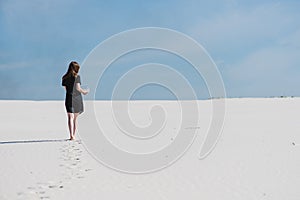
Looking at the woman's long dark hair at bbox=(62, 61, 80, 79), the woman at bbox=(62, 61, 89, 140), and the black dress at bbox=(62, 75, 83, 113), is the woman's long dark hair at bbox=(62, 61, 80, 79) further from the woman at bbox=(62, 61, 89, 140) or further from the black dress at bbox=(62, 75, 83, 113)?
the black dress at bbox=(62, 75, 83, 113)

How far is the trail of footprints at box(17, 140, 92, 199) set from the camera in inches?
207

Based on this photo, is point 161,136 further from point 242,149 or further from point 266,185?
point 266,185

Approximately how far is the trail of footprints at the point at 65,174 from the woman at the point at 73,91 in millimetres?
1409

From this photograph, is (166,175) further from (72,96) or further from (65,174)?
(72,96)

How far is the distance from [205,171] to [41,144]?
15.8 ft

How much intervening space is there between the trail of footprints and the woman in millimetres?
1409

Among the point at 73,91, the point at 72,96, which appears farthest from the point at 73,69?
the point at 72,96

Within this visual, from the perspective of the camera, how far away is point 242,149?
857cm

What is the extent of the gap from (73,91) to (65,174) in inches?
179

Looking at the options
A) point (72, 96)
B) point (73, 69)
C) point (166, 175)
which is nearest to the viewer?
point (166, 175)

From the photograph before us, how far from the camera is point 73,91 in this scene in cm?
1060

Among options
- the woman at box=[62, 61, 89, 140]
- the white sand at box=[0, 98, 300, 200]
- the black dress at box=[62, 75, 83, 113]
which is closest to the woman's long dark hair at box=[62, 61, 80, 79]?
the woman at box=[62, 61, 89, 140]

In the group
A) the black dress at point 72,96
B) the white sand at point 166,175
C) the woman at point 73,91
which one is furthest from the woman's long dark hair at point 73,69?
the white sand at point 166,175

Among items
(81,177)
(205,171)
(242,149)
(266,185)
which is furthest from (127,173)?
(242,149)
